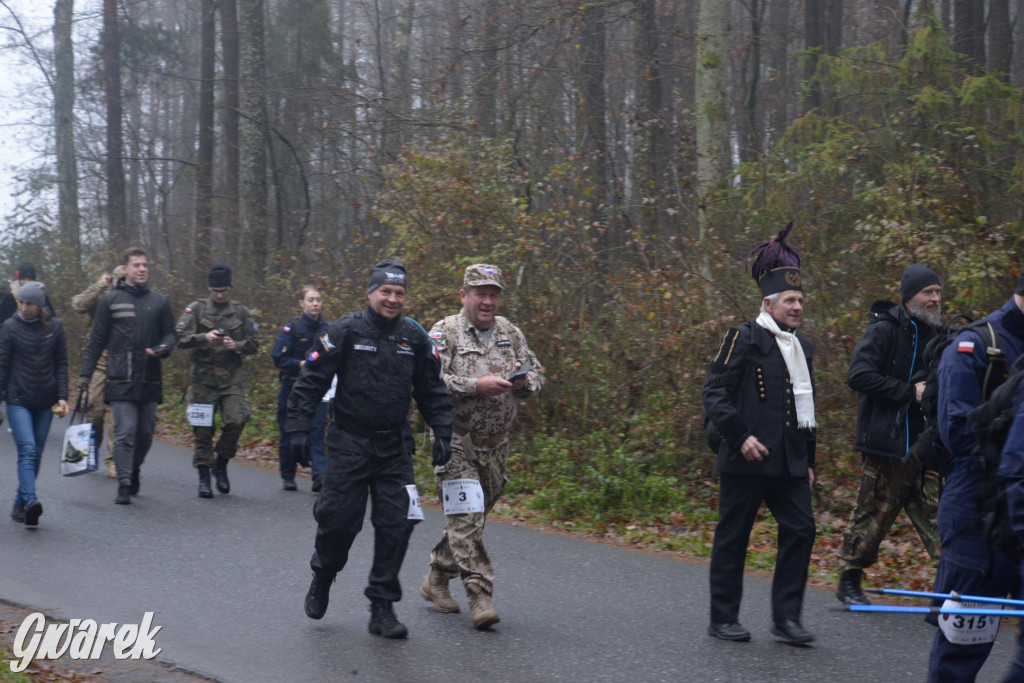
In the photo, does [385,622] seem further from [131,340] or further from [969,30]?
[969,30]

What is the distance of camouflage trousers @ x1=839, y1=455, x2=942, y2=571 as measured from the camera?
6922 millimetres

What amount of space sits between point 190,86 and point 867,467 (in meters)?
34.2

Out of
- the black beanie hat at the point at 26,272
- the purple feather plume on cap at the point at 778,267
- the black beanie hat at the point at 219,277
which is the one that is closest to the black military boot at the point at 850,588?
the purple feather plume on cap at the point at 778,267

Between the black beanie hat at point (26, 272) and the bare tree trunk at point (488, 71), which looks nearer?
the black beanie hat at point (26, 272)

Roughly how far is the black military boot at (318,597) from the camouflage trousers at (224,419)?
15.7ft

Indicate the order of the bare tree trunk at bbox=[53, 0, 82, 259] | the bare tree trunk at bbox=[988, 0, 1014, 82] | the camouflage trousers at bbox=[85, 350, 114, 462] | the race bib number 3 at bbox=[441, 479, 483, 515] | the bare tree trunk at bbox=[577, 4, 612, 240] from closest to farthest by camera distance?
the race bib number 3 at bbox=[441, 479, 483, 515], the camouflage trousers at bbox=[85, 350, 114, 462], the bare tree trunk at bbox=[988, 0, 1014, 82], the bare tree trunk at bbox=[577, 4, 612, 240], the bare tree trunk at bbox=[53, 0, 82, 259]

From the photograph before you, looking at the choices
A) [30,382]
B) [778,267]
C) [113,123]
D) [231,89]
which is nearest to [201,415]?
[30,382]

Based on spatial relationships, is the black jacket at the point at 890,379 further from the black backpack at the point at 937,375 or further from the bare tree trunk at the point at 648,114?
the bare tree trunk at the point at 648,114

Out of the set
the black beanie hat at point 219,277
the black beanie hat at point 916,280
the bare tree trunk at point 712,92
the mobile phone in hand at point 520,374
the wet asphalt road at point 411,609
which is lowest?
the wet asphalt road at point 411,609

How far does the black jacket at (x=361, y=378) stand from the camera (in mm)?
6312

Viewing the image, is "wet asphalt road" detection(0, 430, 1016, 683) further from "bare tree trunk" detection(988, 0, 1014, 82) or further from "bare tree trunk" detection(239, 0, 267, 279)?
"bare tree trunk" detection(239, 0, 267, 279)

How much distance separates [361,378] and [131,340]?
495cm

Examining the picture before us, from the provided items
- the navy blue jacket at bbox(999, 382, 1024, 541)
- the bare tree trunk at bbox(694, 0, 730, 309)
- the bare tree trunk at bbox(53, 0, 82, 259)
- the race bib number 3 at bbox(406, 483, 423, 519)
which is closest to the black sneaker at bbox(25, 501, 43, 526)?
the race bib number 3 at bbox(406, 483, 423, 519)

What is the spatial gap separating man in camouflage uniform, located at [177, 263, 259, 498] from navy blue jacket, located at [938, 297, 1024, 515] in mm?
7908
